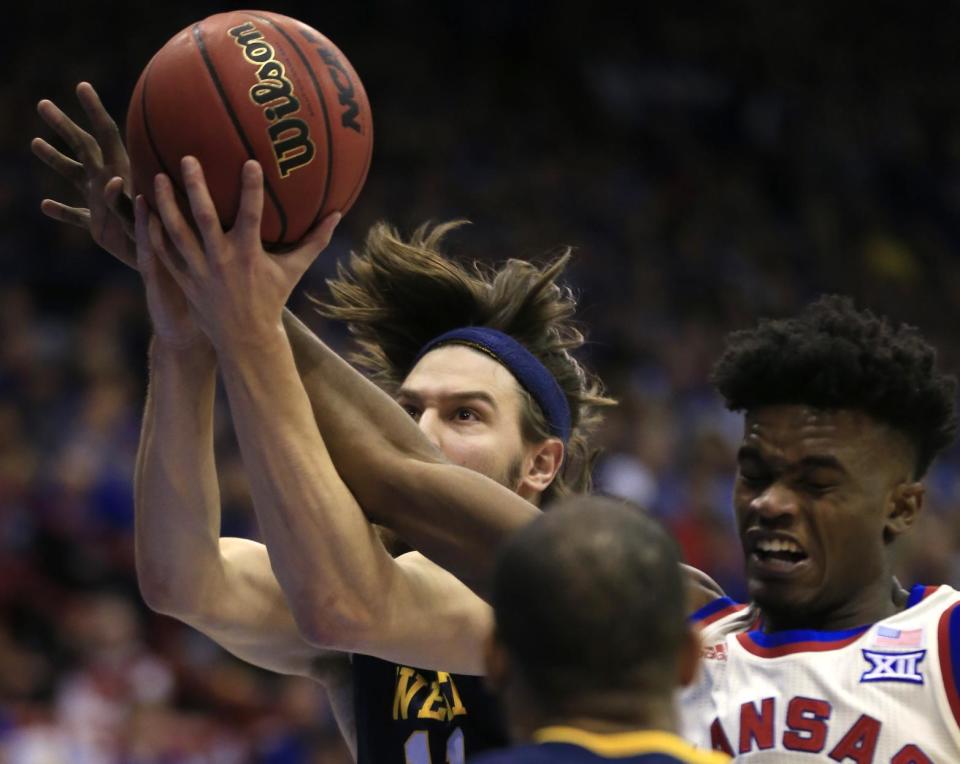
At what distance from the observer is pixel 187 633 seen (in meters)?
6.92

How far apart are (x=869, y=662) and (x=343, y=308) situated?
5.14 ft

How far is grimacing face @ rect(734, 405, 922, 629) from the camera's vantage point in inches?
117

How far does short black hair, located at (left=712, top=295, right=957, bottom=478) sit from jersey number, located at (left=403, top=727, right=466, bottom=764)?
0.90 meters

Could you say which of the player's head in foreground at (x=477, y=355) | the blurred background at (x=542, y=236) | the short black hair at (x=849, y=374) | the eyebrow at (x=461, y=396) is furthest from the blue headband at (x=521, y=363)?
the blurred background at (x=542, y=236)

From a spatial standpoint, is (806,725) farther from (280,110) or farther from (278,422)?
(280,110)

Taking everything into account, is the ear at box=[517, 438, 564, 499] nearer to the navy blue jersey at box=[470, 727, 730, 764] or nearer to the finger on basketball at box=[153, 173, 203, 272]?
the finger on basketball at box=[153, 173, 203, 272]

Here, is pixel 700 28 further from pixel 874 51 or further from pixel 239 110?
pixel 239 110

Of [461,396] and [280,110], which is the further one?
[461,396]

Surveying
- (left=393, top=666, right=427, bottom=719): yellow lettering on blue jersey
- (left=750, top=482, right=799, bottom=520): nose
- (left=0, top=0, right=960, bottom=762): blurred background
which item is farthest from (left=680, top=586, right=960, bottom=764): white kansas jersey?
(left=0, top=0, right=960, bottom=762): blurred background

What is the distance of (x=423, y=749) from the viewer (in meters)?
3.26

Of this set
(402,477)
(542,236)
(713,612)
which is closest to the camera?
(402,477)

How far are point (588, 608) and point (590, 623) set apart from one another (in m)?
0.02

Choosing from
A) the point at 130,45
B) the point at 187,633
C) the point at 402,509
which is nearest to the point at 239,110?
the point at 402,509

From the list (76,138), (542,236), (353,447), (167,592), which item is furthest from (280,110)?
(542,236)
